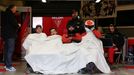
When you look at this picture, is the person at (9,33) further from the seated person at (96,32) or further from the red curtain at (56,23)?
the red curtain at (56,23)

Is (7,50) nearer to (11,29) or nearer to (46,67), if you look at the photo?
(11,29)

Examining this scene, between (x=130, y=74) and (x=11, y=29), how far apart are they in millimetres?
2926

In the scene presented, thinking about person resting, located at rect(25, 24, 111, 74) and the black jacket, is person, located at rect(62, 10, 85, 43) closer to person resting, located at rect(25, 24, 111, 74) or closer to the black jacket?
person resting, located at rect(25, 24, 111, 74)

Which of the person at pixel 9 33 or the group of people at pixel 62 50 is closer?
the group of people at pixel 62 50

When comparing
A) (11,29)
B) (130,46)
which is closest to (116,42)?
(130,46)

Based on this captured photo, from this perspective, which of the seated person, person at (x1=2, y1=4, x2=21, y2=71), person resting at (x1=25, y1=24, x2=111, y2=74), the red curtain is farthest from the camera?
the red curtain

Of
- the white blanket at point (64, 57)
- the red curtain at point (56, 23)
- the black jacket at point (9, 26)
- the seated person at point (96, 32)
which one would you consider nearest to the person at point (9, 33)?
the black jacket at point (9, 26)

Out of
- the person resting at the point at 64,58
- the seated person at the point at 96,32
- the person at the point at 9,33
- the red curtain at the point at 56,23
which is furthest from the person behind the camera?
the red curtain at the point at 56,23

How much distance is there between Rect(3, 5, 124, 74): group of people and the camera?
7598mm

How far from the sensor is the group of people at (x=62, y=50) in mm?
7598

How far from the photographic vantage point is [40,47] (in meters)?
7.85

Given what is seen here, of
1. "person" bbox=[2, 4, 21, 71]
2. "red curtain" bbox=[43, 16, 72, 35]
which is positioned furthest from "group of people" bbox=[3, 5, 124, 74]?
"red curtain" bbox=[43, 16, 72, 35]

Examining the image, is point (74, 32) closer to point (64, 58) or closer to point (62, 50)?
point (62, 50)

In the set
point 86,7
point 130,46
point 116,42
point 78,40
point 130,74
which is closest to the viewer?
point 130,74
